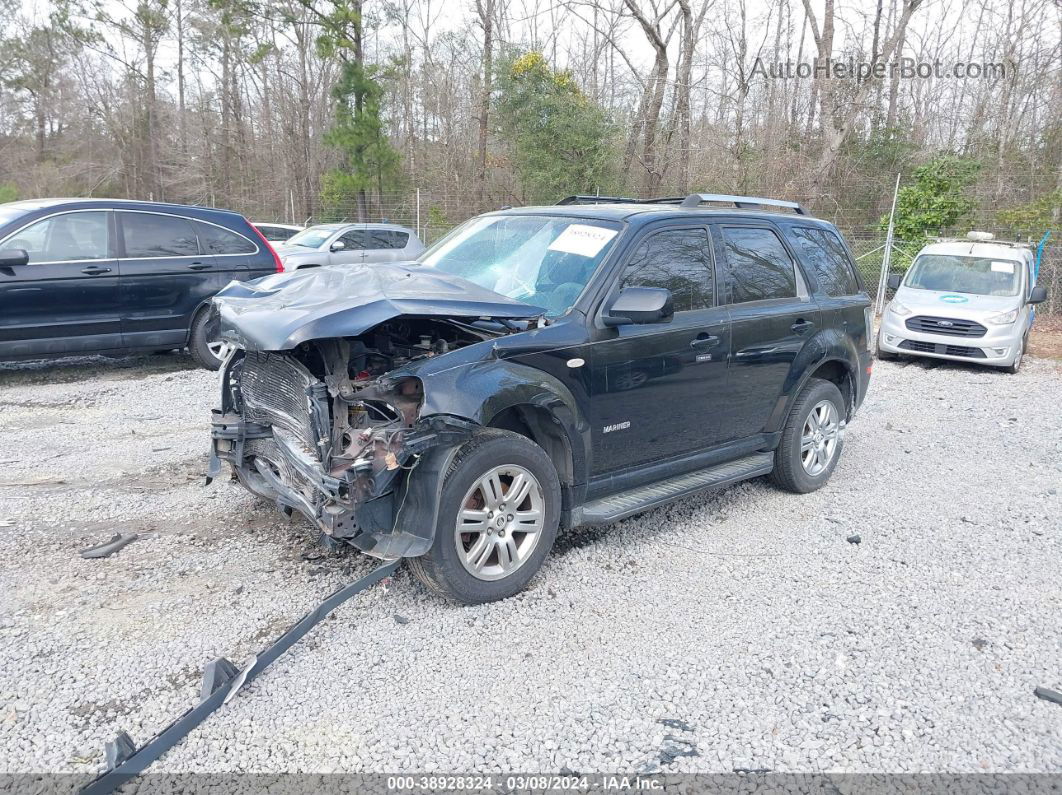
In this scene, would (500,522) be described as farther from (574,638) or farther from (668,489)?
(668,489)

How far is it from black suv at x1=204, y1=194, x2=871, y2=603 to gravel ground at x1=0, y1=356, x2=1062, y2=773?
37 cm

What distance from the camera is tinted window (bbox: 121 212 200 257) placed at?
8.32 metres

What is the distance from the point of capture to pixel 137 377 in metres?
8.56

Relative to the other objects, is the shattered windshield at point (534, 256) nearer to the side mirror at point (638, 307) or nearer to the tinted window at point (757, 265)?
the side mirror at point (638, 307)

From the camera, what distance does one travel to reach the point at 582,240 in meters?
4.39

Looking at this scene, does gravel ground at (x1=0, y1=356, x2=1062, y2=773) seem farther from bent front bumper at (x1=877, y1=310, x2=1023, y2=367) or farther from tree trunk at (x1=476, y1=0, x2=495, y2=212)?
tree trunk at (x1=476, y1=0, x2=495, y2=212)

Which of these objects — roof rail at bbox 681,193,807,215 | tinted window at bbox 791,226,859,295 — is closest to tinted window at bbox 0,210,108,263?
roof rail at bbox 681,193,807,215

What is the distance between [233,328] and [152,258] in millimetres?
5541

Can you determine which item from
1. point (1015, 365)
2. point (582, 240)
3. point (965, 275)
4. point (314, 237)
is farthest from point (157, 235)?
point (1015, 365)

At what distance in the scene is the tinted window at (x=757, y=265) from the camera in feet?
16.0

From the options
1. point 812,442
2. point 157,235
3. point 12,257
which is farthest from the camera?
point 157,235

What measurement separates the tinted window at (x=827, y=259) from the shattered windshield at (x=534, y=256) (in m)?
1.84

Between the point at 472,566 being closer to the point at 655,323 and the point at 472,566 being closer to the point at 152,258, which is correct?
the point at 655,323

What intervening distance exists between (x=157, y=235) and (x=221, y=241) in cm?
70
